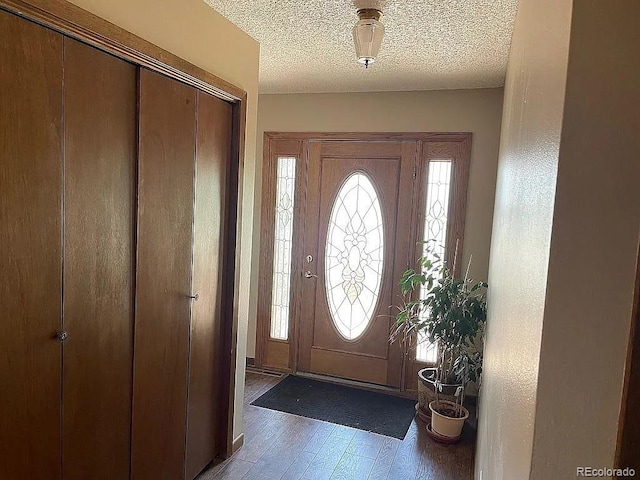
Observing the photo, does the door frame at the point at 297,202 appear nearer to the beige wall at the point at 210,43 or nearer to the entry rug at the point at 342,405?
the entry rug at the point at 342,405

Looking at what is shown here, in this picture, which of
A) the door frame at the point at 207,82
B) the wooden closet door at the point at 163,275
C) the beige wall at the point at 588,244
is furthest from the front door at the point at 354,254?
the beige wall at the point at 588,244

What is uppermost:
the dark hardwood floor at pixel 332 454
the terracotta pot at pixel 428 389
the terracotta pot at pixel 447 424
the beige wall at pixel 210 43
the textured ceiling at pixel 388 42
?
the textured ceiling at pixel 388 42

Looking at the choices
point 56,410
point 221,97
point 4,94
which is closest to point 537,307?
point 4,94

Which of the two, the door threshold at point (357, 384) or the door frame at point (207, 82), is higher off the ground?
the door frame at point (207, 82)

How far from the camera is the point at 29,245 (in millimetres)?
1471

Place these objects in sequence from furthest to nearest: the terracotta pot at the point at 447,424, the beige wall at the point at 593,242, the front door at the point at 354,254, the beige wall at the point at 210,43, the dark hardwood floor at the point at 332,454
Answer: the front door at the point at 354,254 < the terracotta pot at the point at 447,424 < the dark hardwood floor at the point at 332,454 < the beige wall at the point at 210,43 < the beige wall at the point at 593,242

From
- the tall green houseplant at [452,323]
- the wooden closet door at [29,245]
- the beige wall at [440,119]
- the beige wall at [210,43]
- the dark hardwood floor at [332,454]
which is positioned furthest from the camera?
the beige wall at [440,119]

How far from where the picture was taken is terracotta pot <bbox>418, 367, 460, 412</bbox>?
126 inches

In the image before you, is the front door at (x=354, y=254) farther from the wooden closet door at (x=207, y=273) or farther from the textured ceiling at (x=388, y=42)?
the wooden closet door at (x=207, y=273)

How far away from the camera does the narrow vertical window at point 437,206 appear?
3.62 m

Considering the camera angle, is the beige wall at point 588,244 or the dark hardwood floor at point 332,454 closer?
the beige wall at point 588,244

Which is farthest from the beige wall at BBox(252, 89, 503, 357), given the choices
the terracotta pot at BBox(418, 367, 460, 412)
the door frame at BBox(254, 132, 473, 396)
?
the terracotta pot at BBox(418, 367, 460, 412)

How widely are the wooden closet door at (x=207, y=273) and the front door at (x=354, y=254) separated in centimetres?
150

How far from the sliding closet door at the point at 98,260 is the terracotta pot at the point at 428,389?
6.68 ft
